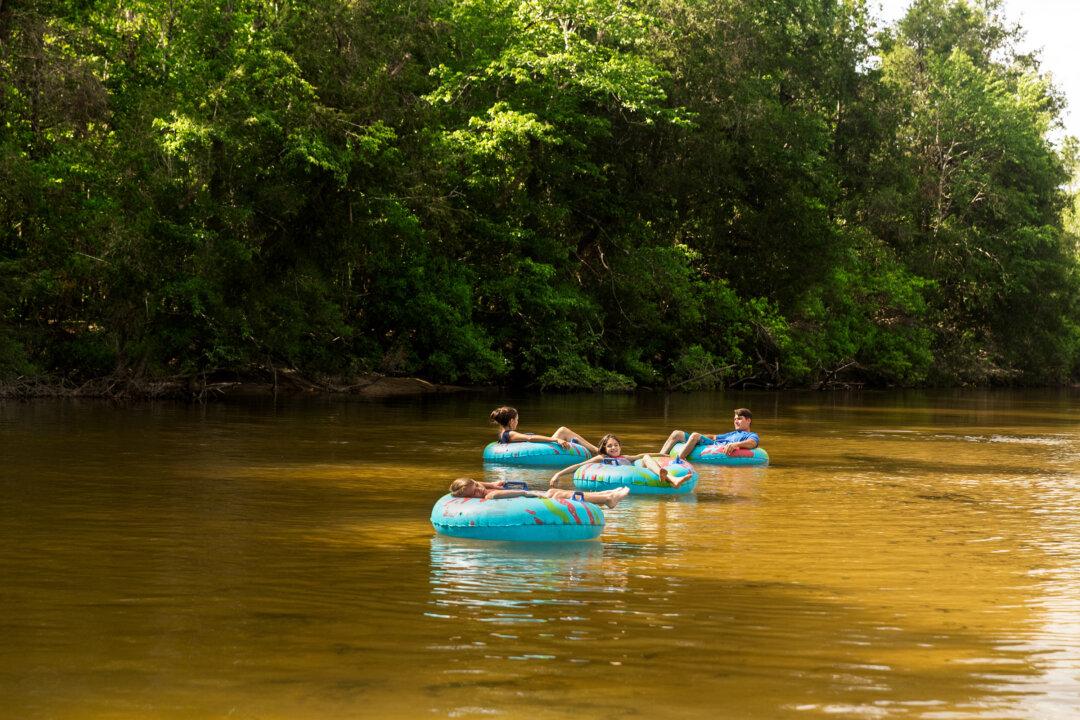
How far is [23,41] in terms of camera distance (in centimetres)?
2595

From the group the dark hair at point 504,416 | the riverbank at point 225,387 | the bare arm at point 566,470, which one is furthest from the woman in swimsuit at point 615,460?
the riverbank at point 225,387

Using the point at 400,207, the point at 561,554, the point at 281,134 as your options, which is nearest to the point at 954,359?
the point at 400,207

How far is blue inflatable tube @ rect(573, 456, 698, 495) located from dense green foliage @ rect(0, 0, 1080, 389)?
51.6ft

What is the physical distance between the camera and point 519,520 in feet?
35.3

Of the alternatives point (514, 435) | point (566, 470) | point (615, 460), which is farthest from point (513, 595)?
point (514, 435)

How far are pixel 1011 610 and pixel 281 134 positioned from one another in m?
23.3

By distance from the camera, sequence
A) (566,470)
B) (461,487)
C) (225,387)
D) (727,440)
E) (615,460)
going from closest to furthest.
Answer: (461,487) < (566,470) < (615,460) < (727,440) < (225,387)

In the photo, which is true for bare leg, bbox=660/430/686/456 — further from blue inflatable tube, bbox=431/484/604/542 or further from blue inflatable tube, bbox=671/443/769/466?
blue inflatable tube, bbox=431/484/604/542

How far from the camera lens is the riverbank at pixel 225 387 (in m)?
28.0

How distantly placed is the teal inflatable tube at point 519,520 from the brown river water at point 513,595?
15 centimetres

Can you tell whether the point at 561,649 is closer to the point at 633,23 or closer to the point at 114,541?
the point at 114,541

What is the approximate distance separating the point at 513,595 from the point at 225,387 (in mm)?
23640

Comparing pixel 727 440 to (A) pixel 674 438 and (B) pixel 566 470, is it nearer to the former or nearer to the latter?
(A) pixel 674 438

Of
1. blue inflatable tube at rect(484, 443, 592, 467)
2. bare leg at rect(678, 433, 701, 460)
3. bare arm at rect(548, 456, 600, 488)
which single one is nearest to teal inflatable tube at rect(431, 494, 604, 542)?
bare arm at rect(548, 456, 600, 488)
